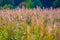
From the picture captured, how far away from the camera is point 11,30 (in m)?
5.14

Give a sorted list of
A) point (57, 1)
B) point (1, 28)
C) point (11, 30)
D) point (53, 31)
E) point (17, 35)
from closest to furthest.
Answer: point (53, 31) → point (17, 35) → point (11, 30) → point (1, 28) → point (57, 1)

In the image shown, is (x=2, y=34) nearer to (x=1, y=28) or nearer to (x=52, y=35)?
(x=1, y=28)

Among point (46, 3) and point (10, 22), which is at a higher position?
point (10, 22)

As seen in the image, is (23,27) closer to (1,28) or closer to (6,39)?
(6,39)

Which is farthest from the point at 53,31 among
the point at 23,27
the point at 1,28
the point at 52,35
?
the point at 1,28

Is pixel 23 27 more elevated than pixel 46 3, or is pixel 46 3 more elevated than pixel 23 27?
pixel 23 27

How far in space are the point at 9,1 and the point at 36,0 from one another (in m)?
4.01

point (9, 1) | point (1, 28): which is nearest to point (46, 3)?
point (9, 1)

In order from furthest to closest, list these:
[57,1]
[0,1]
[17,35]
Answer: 1. [0,1]
2. [57,1]
3. [17,35]

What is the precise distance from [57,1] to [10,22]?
28.5 metres

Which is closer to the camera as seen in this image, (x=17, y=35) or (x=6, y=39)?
(x=17, y=35)

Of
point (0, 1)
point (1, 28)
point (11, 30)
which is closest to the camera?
point (11, 30)

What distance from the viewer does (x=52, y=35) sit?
12.1ft

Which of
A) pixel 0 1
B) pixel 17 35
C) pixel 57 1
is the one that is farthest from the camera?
pixel 0 1
